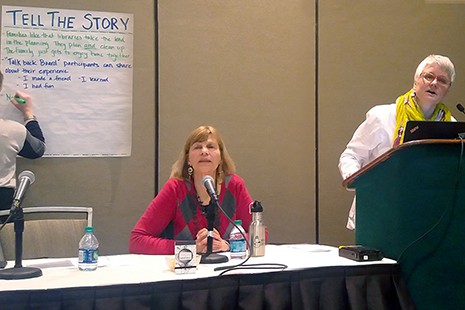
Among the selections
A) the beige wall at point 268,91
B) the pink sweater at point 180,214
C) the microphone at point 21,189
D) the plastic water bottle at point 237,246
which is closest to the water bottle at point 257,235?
the plastic water bottle at point 237,246

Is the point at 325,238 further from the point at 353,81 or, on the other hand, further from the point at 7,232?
the point at 7,232

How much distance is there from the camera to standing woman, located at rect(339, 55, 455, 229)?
2703 millimetres

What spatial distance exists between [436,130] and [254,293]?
897mm

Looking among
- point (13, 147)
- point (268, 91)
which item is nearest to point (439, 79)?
point (268, 91)

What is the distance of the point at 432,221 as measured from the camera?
1829 millimetres

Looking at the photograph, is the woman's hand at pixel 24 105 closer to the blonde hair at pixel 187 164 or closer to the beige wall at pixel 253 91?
the beige wall at pixel 253 91

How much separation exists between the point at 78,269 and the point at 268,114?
1931 mm

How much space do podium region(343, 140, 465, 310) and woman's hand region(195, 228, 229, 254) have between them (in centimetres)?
72

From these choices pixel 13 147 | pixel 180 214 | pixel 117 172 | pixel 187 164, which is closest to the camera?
pixel 180 214

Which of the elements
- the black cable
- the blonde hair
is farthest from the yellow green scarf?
the black cable

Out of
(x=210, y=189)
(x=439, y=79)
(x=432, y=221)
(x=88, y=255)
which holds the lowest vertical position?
(x=88, y=255)

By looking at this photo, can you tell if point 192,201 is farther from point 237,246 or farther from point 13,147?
point 13,147

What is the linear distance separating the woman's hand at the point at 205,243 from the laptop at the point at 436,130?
865 millimetres

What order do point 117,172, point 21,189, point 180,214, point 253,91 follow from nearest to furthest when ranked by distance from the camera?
point 21,189 → point 180,214 → point 117,172 → point 253,91
